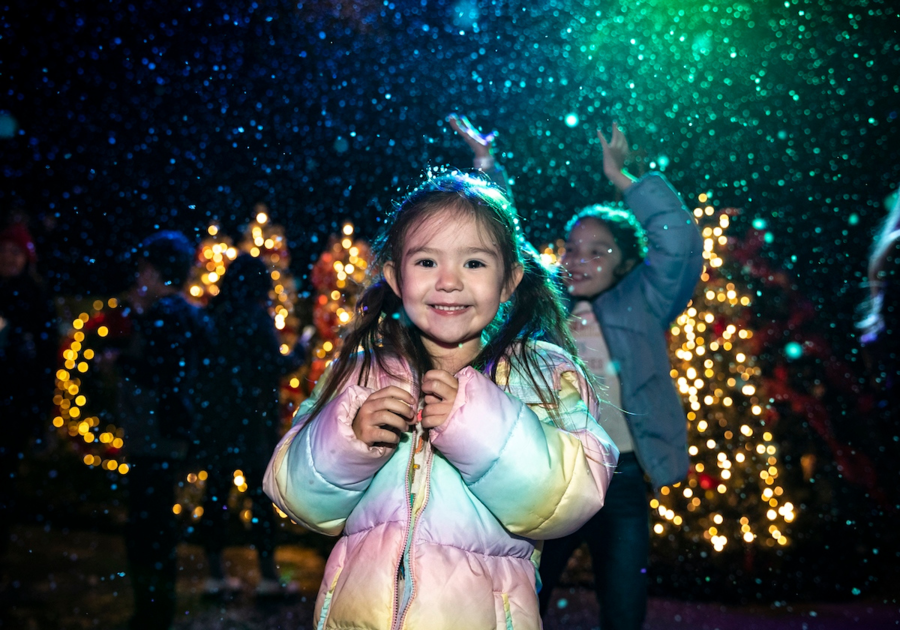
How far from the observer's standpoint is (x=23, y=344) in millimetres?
3518

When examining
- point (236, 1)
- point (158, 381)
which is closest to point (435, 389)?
point (158, 381)

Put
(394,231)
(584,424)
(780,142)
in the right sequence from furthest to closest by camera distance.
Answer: (780,142) → (394,231) → (584,424)

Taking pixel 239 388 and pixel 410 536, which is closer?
pixel 410 536

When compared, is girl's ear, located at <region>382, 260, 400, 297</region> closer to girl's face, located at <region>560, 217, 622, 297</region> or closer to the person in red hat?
girl's face, located at <region>560, 217, 622, 297</region>

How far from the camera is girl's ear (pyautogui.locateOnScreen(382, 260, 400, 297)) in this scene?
1677mm

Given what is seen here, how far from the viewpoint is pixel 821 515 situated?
4.48 m

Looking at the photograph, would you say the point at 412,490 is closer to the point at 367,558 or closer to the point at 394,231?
the point at 367,558

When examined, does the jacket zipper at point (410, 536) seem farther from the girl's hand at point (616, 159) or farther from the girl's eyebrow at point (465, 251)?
the girl's hand at point (616, 159)

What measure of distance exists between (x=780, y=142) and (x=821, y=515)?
2907 millimetres

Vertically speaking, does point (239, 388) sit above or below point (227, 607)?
above

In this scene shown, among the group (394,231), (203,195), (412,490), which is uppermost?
(203,195)

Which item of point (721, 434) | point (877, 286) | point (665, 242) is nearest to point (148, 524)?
point (665, 242)

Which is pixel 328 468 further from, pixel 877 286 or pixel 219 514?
pixel 219 514

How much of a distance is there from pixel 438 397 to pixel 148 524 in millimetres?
2592
